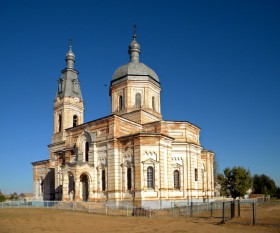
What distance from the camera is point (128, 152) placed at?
3222 centimetres

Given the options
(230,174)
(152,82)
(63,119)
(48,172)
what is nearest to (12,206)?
(48,172)

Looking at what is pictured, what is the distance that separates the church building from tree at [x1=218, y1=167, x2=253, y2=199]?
2.12m

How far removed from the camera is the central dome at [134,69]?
133 ft

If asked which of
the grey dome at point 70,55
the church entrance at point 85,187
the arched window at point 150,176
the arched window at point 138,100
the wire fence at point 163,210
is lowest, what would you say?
the wire fence at point 163,210

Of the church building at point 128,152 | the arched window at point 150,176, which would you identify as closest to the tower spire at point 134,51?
the church building at point 128,152

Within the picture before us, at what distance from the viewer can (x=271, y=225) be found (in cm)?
1894

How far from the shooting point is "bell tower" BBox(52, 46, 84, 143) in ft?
144

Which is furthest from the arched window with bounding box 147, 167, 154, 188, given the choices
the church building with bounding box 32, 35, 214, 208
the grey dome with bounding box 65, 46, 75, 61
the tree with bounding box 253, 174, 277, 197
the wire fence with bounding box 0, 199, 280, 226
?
the tree with bounding box 253, 174, 277, 197

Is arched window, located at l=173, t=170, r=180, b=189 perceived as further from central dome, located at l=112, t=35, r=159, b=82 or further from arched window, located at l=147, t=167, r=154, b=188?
central dome, located at l=112, t=35, r=159, b=82

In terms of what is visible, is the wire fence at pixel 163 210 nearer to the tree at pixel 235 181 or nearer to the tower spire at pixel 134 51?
the tree at pixel 235 181

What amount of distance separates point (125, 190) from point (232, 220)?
12.7 metres

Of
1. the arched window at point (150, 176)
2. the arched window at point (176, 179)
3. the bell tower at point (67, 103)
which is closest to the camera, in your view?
the arched window at point (150, 176)

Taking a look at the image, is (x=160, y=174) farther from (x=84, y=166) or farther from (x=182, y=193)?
(x=84, y=166)

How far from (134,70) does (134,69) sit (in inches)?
6.8
